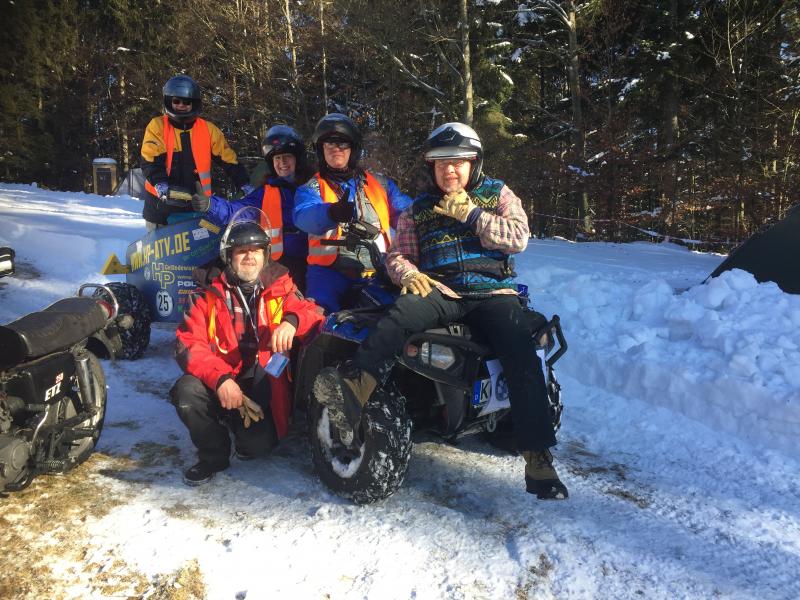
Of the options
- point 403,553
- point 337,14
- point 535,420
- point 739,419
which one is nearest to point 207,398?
point 403,553

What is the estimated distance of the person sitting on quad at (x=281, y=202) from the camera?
471 centimetres

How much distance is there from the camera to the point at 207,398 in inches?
129

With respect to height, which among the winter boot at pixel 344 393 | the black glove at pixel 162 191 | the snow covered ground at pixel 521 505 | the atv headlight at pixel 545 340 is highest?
the black glove at pixel 162 191

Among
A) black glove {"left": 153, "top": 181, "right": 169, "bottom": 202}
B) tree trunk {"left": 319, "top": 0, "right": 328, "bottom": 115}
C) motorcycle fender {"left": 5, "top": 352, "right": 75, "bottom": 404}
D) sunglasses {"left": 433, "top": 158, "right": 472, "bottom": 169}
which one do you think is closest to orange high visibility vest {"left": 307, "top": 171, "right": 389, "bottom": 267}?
sunglasses {"left": 433, "top": 158, "right": 472, "bottom": 169}

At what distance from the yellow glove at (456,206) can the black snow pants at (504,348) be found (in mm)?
458

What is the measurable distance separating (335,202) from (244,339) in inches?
44.1

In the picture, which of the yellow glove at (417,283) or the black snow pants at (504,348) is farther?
the yellow glove at (417,283)

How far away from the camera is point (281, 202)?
4785 mm

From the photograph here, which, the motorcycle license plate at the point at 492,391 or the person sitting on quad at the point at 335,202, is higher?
the person sitting on quad at the point at 335,202

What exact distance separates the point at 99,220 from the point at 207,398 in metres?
10.0

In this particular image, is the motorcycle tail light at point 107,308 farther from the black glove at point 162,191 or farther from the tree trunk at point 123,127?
the tree trunk at point 123,127

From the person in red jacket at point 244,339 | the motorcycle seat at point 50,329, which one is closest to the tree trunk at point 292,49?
the person in red jacket at point 244,339

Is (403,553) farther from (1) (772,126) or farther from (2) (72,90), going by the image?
(2) (72,90)

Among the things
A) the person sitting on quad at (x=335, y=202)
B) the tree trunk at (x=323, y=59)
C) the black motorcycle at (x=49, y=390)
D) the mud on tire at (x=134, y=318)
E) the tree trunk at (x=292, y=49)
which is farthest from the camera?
the tree trunk at (x=292, y=49)
